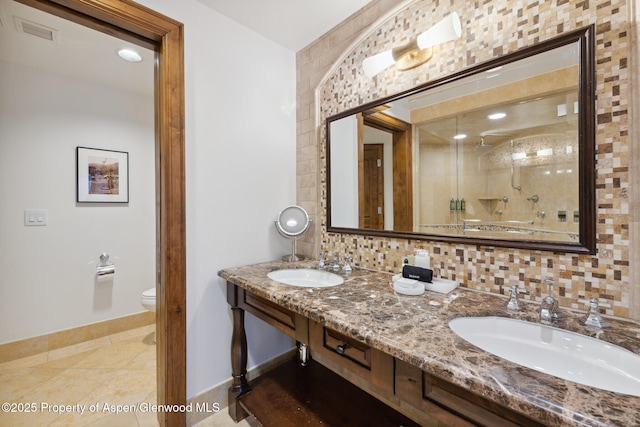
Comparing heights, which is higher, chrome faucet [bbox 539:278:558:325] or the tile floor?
chrome faucet [bbox 539:278:558:325]

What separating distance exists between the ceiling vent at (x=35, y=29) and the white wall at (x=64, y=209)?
22.6 inches

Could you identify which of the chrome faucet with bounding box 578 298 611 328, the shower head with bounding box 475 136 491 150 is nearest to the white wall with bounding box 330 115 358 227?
the shower head with bounding box 475 136 491 150

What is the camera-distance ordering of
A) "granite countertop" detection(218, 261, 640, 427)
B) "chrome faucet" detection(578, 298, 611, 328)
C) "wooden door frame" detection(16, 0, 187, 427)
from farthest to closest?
"wooden door frame" detection(16, 0, 187, 427) < "chrome faucet" detection(578, 298, 611, 328) < "granite countertop" detection(218, 261, 640, 427)

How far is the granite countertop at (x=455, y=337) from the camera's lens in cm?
50

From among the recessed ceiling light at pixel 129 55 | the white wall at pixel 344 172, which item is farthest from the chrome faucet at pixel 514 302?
the recessed ceiling light at pixel 129 55

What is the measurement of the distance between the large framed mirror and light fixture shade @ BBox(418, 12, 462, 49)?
163mm

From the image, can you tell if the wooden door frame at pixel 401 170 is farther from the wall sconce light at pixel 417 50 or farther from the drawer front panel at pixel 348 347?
the drawer front panel at pixel 348 347

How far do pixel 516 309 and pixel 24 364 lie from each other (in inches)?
127

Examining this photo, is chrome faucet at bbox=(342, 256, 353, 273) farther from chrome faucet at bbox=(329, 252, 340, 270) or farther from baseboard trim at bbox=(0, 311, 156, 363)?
Answer: baseboard trim at bbox=(0, 311, 156, 363)

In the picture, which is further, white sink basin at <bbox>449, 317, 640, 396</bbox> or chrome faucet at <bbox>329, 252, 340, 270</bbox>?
chrome faucet at <bbox>329, 252, 340, 270</bbox>

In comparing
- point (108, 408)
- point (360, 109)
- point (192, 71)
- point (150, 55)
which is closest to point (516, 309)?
Result: point (360, 109)

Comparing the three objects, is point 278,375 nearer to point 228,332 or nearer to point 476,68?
point 228,332

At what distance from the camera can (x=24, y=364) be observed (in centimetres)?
205

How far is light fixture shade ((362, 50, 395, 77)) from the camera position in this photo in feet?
4.66
